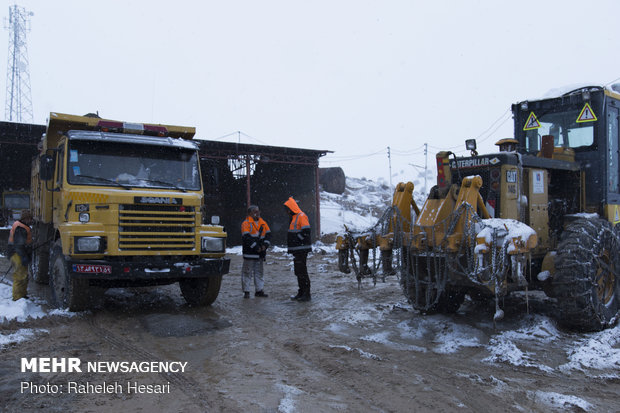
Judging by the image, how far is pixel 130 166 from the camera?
763 cm

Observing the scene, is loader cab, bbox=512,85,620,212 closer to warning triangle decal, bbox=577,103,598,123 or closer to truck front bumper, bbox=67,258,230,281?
warning triangle decal, bbox=577,103,598,123

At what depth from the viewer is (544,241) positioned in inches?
277

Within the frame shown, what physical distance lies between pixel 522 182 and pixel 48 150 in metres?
7.42

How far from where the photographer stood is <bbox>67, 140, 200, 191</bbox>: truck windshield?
7391mm

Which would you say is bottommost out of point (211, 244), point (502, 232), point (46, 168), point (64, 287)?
point (64, 287)

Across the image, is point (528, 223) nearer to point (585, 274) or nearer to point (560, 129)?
point (585, 274)

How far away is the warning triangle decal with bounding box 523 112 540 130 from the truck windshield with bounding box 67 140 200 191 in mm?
5532

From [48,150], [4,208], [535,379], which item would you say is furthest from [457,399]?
[4,208]

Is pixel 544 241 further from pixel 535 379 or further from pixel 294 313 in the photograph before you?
pixel 294 313

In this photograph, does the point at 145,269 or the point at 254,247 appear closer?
the point at 145,269

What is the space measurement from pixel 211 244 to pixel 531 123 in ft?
18.3

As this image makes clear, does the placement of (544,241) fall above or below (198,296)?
above

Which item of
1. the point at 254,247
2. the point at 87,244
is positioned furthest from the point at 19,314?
the point at 254,247

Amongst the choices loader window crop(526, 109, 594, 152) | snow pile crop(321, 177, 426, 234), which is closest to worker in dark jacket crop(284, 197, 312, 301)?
loader window crop(526, 109, 594, 152)
